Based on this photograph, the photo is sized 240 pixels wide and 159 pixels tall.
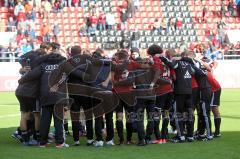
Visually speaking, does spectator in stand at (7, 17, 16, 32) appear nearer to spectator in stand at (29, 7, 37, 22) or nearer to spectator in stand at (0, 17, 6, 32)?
spectator in stand at (0, 17, 6, 32)

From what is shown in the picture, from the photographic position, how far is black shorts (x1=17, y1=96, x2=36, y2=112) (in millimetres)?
12645

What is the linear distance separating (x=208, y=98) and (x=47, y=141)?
3338 mm

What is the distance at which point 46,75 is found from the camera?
39.8ft

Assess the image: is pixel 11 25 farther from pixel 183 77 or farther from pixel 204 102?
pixel 183 77

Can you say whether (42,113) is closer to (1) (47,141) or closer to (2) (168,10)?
(1) (47,141)

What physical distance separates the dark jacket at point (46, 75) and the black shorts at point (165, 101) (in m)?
1.89

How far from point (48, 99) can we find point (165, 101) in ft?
7.61

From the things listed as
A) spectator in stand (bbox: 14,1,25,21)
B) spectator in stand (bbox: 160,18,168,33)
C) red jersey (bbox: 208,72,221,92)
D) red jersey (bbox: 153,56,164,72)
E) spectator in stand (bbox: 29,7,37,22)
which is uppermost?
spectator in stand (bbox: 14,1,25,21)

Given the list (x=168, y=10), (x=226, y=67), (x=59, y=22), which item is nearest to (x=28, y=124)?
(x=226, y=67)

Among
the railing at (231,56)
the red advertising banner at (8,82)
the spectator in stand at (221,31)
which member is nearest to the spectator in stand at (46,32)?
the red advertising banner at (8,82)

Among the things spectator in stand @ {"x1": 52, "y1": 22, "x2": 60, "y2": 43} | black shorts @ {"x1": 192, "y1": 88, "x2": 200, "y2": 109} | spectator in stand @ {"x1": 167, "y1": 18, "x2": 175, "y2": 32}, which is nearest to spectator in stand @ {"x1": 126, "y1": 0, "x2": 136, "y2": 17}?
spectator in stand @ {"x1": 167, "y1": 18, "x2": 175, "y2": 32}

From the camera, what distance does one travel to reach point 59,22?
37438 millimetres

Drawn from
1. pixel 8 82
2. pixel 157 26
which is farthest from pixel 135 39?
pixel 8 82

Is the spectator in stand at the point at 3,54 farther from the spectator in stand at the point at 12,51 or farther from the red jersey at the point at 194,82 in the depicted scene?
the red jersey at the point at 194,82
